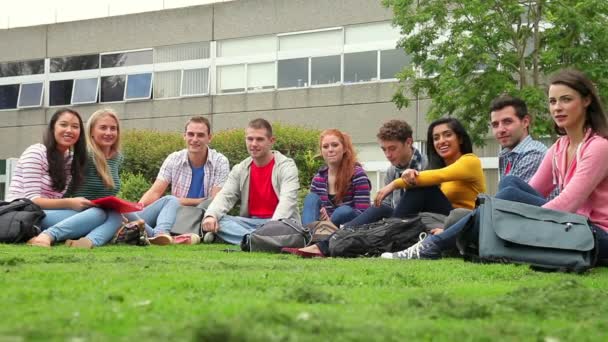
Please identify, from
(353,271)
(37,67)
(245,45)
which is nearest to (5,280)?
(353,271)

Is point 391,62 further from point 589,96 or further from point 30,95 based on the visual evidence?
point 589,96

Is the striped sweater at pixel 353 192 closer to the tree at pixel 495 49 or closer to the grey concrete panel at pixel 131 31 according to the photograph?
the tree at pixel 495 49

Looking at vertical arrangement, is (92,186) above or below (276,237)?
above

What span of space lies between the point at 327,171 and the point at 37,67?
29.1m

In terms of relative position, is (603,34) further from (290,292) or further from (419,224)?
(290,292)

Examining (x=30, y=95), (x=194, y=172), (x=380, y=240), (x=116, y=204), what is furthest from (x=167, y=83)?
(x=380, y=240)

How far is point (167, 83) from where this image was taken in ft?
110

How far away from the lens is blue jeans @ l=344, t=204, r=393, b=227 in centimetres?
841

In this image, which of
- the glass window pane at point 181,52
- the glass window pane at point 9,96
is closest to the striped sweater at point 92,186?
the glass window pane at point 181,52

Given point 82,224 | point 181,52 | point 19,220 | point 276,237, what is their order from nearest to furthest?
point 276,237 → point 19,220 → point 82,224 → point 181,52

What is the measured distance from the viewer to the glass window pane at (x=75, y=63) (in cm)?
3512

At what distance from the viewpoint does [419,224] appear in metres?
7.63

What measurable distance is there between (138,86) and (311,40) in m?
7.54

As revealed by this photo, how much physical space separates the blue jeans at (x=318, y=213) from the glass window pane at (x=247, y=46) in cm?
2199
